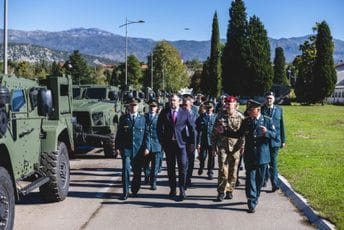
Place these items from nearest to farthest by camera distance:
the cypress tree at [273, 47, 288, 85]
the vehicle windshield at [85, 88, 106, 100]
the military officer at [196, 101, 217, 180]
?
1. the military officer at [196, 101, 217, 180]
2. the vehicle windshield at [85, 88, 106, 100]
3. the cypress tree at [273, 47, 288, 85]

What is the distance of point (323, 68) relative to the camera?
64812mm

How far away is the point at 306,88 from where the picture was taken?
66062 mm

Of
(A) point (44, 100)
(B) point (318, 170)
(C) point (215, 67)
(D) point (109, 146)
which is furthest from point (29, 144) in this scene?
(C) point (215, 67)

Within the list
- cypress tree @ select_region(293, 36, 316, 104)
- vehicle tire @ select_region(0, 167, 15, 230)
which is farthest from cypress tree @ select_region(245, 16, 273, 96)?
vehicle tire @ select_region(0, 167, 15, 230)

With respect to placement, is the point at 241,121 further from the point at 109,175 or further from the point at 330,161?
the point at 330,161

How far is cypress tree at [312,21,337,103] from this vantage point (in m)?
63.8

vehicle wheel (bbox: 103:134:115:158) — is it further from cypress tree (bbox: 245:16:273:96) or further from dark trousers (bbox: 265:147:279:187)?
cypress tree (bbox: 245:16:273:96)

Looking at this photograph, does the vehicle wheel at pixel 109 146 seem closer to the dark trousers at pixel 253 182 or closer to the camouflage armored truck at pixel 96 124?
the camouflage armored truck at pixel 96 124

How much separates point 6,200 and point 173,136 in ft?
12.9

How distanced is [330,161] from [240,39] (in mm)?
54222

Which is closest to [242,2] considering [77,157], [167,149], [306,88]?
[306,88]

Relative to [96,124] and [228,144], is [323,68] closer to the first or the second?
[96,124]

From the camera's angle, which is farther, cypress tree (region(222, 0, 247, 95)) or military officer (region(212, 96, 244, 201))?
cypress tree (region(222, 0, 247, 95))

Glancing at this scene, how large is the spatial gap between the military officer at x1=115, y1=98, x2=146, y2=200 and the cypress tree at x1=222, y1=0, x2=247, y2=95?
57.2 meters
